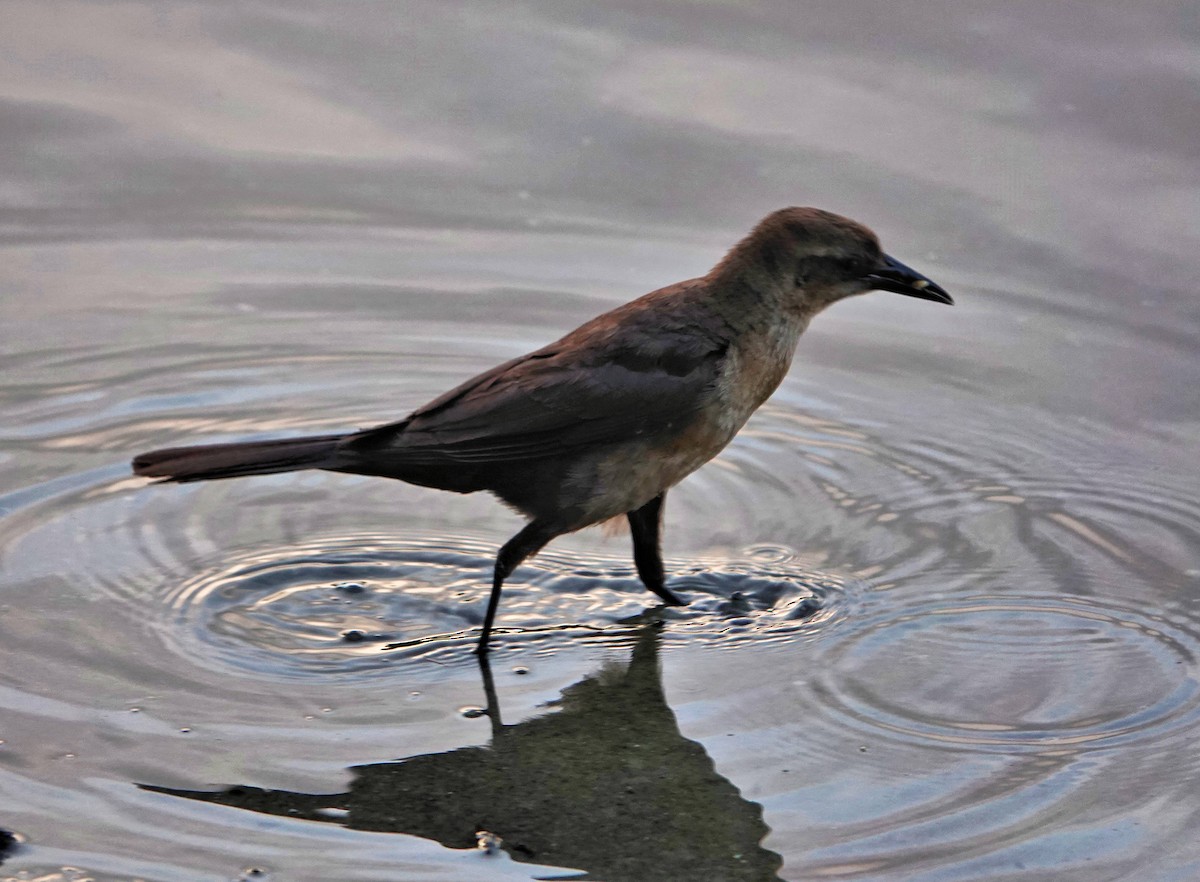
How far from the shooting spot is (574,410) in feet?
15.7

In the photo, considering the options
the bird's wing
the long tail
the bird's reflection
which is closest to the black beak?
the bird's wing

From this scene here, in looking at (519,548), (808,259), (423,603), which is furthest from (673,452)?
(423,603)

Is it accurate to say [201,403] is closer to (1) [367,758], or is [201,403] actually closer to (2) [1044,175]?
(1) [367,758]

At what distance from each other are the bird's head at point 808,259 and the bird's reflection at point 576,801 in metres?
1.39

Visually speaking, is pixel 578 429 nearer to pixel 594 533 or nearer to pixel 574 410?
pixel 574 410

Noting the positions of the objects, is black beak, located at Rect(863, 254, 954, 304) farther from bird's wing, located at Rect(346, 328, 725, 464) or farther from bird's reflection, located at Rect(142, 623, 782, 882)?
bird's reflection, located at Rect(142, 623, 782, 882)

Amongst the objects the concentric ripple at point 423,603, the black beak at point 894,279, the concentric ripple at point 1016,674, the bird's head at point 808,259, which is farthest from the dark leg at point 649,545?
the black beak at point 894,279

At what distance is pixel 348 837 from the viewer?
3.70 m

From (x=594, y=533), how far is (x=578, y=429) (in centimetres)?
93

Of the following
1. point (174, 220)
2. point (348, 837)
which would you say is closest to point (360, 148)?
point (174, 220)

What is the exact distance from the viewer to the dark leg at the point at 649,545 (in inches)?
199

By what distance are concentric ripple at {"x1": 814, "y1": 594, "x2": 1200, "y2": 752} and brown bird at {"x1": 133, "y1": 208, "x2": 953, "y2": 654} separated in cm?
74

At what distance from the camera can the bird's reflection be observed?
3695 millimetres

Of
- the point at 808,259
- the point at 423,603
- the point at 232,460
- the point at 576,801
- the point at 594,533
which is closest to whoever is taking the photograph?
the point at 576,801
